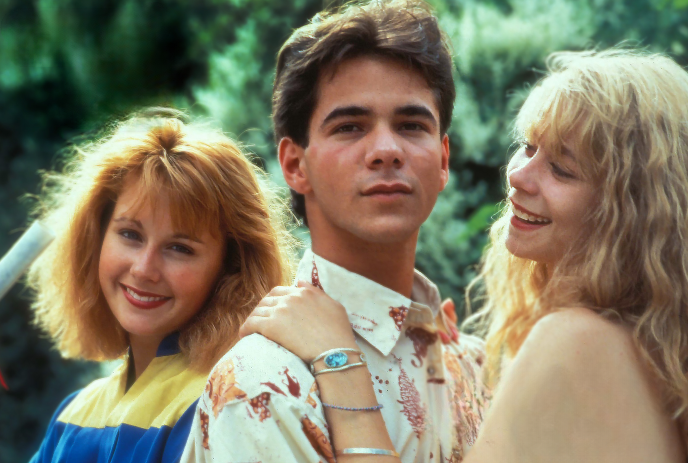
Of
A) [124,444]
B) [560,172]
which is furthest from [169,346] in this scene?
[560,172]

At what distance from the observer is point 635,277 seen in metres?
2.17

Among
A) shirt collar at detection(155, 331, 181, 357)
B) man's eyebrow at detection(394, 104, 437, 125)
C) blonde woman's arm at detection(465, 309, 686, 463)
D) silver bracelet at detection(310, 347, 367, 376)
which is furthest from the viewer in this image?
shirt collar at detection(155, 331, 181, 357)

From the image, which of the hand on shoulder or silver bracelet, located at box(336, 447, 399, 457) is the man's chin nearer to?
the hand on shoulder

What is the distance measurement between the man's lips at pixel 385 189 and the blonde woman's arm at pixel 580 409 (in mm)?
643

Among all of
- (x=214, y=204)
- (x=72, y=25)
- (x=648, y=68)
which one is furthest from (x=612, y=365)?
(x=72, y=25)

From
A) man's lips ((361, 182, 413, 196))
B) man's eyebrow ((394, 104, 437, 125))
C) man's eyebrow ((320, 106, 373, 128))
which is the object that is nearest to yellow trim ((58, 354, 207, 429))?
man's lips ((361, 182, 413, 196))

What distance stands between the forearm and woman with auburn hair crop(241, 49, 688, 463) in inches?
0.9

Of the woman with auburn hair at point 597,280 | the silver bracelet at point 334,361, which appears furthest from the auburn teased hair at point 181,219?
the silver bracelet at point 334,361

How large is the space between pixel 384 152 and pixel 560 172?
51cm

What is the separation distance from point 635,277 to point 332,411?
89 cm

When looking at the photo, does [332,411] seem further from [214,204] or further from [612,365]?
[214,204]

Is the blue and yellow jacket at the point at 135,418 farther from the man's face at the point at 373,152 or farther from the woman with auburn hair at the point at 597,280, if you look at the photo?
the man's face at the point at 373,152

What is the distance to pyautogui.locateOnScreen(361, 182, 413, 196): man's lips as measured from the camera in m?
2.41

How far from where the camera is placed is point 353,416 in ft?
6.97
